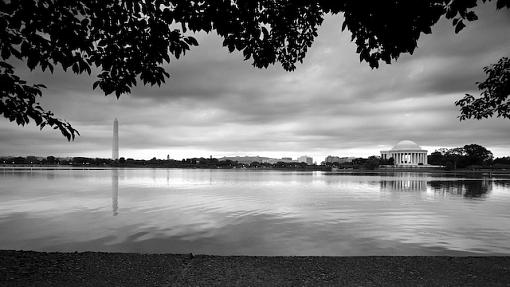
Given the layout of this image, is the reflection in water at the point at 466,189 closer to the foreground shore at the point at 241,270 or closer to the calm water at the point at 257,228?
the calm water at the point at 257,228

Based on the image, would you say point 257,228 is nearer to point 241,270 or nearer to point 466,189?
point 241,270

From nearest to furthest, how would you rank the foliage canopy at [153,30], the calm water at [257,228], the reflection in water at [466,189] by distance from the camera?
the foliage canopy at [153,30], the calm water at [257,228], the reflection in water at [466,189]

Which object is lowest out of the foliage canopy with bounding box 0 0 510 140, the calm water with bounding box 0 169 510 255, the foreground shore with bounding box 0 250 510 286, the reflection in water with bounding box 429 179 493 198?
the reflection in water with bounding box 429 179 493 198

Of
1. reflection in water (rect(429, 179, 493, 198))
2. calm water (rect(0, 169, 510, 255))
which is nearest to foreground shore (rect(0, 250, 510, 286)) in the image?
calm water (rect(0, 169, 510, 255))

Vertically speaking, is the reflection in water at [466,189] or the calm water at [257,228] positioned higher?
the calm water at [257,228]

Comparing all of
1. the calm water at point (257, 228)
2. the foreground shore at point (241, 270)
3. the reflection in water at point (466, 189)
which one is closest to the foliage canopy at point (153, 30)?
the foreground shore at point (241, 270)

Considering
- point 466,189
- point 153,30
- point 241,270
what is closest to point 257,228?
point 241,270

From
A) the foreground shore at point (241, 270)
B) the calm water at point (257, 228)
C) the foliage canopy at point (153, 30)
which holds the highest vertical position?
the foliage canopy at point (153, 30)

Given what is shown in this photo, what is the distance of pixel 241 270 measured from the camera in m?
11.5

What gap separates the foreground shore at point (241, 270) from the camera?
34.1 feet

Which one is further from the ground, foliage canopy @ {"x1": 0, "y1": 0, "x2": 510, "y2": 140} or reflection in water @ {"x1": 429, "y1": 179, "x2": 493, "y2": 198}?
foliage canopy @ {"x1": 0, "y1": 0, "x2": 510, "y2": 140}

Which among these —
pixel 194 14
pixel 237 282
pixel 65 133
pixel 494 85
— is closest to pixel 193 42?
pixel 194 14

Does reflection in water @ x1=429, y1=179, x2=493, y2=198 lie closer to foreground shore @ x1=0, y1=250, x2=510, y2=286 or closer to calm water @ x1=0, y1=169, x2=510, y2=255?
calm water @ x1=0, y1=169, x2=510, y2=255

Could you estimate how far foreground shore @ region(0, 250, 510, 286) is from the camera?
1040cm
